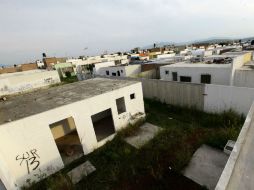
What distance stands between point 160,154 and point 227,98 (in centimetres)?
599

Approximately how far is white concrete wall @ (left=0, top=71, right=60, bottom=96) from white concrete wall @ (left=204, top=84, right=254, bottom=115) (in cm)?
2641

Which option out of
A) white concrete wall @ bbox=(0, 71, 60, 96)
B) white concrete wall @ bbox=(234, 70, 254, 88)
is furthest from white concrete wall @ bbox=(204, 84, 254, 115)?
white concrete wall @ bbox=(0, 71, 60, 96)

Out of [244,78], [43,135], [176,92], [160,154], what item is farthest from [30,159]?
[244,78]

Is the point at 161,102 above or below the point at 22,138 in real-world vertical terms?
below

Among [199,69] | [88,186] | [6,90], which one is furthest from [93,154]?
[6,90]

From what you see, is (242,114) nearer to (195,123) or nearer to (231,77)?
(195,123)

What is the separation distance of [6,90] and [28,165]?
23.3 meters

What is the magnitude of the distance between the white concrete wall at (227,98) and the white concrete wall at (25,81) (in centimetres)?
2641

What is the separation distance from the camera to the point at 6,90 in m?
24.2

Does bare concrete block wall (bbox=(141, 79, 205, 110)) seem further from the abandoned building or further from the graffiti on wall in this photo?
the graffiti on wall

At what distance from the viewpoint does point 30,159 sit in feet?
21.6

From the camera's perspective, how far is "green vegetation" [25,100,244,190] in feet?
20.6

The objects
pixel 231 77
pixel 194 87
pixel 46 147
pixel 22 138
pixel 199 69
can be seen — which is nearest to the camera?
pixel 22 138

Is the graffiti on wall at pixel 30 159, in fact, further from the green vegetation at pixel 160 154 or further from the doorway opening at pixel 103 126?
the doorway opening at pixel 103 126
